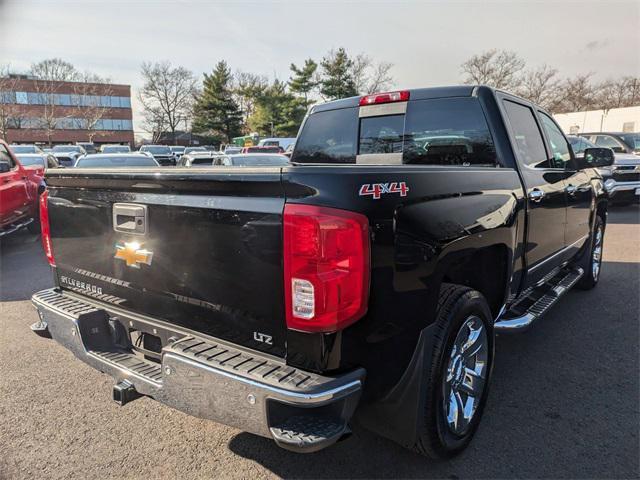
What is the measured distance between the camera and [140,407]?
3.03 m

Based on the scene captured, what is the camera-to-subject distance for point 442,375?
2232 millimetres

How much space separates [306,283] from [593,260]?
4.97 m

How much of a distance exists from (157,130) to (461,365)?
78953 mm

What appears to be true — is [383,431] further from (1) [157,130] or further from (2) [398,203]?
(1) [157,130]

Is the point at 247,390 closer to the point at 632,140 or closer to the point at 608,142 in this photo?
the point at 608,142

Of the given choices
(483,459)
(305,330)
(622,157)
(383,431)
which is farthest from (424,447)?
(622,157)

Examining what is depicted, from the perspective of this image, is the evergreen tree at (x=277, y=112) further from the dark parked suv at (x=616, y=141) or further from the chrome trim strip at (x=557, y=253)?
the chrome trim strip at (x=557, y=253)

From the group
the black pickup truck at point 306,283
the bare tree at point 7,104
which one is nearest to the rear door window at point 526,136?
the black pickup truck at point 306,283

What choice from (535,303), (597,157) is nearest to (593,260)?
(597,157)

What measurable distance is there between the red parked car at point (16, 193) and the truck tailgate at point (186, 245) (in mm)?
5727

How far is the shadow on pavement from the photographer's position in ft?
18.7

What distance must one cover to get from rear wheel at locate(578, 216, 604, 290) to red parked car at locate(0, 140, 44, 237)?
8079 millimetres

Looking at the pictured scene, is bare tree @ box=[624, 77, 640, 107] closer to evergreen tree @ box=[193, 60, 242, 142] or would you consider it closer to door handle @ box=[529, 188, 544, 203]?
evergreen tree @ box=[193, 60, 242, 142]

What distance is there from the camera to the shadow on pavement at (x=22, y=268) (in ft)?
18.7
